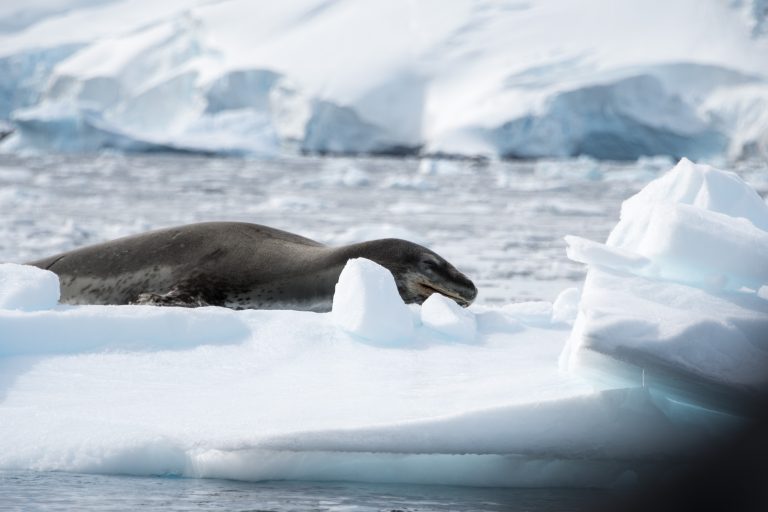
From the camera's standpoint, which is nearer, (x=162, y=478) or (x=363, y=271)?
(x=162, y=478)

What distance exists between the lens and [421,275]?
4.19m

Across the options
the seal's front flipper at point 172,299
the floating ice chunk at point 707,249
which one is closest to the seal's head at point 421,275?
the seal's front flipper at point 172,299

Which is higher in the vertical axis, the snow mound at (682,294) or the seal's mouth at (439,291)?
the seal's mouth at (439,291)

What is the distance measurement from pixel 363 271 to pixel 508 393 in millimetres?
802

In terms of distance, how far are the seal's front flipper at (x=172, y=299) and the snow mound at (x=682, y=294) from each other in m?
2.00

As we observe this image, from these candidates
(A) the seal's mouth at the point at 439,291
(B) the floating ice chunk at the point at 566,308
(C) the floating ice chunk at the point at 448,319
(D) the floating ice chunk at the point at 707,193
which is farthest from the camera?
(A) the seal's mouth at the point at 439,291

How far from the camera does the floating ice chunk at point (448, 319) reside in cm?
283

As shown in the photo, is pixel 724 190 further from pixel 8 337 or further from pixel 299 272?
pixel 299 272

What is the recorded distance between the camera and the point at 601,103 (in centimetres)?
3312

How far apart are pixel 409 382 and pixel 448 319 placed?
22.5 inches

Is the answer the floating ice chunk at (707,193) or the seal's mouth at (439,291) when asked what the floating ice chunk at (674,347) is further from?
the seal's mouth at (439,291)

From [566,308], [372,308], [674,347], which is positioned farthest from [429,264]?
[674,347]

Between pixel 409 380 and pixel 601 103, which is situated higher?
pixel 601 103

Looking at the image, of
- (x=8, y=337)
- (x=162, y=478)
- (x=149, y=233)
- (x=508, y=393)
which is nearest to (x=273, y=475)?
(x=162, y=478)
